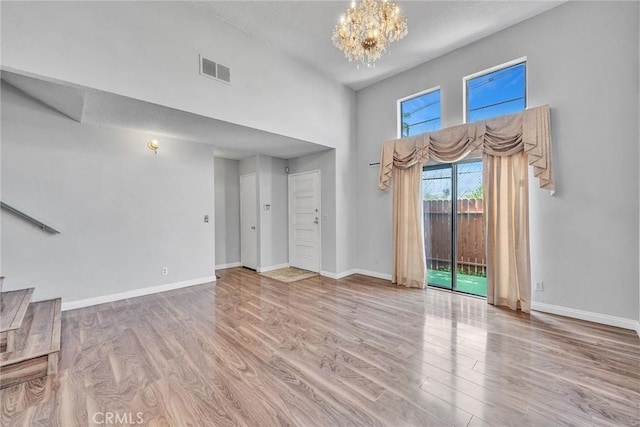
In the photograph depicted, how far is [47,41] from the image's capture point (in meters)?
2.29

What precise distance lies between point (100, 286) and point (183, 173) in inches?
79.0

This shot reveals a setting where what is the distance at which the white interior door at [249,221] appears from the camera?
5621mm

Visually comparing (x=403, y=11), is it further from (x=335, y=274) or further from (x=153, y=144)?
(x=335, y=274)

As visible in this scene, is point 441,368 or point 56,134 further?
point 56,134

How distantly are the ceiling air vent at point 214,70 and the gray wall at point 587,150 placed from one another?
3.66 m

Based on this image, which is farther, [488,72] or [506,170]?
[488,72]

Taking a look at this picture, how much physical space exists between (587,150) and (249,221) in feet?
18.0

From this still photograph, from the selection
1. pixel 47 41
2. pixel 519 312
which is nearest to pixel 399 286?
pixel 519 312

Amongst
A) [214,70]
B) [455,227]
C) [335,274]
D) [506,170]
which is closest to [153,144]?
[214,70]

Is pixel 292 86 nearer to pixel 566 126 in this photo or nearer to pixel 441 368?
pixel 566 126

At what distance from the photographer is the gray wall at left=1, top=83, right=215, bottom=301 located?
3078 millimetres

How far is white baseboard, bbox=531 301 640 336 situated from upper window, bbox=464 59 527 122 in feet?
8.36

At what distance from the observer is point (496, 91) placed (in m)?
3.70

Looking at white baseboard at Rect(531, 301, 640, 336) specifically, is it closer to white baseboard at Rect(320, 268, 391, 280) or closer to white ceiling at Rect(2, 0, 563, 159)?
white baseboard at Rect(320, 268, 391, 280)
